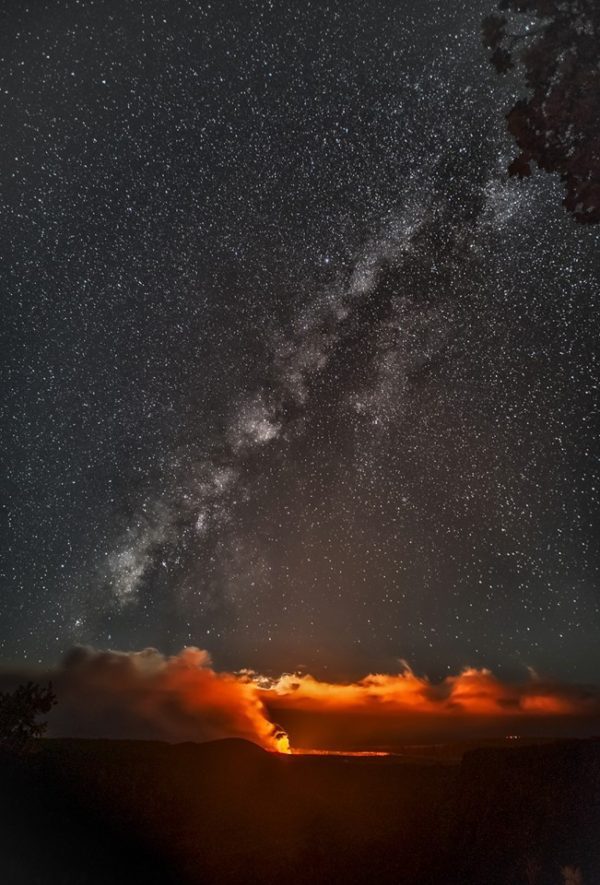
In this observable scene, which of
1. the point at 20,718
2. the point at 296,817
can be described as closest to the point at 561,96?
the point at 20,718

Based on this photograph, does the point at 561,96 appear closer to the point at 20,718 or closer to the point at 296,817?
the point at 20,718

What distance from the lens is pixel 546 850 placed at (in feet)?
91.0

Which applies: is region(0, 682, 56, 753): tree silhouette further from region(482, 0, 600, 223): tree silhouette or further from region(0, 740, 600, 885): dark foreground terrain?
region(482, 0, 600, 223): tree silhouette

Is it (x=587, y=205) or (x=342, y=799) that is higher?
(x=587, y=205)

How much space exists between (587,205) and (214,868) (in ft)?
126

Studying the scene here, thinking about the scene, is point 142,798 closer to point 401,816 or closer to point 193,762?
point 193,762

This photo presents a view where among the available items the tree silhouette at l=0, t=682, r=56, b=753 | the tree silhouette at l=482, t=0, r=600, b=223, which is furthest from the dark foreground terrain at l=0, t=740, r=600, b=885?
the tree silhouette at l=482, t=0, r=600, b=223

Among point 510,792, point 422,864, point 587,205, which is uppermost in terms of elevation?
point 587,205

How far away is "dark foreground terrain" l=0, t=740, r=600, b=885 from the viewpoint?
95.4 ft

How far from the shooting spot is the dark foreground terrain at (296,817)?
29.1 metres

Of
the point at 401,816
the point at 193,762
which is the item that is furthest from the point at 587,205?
the point at 193,762

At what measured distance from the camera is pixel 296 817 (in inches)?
1585

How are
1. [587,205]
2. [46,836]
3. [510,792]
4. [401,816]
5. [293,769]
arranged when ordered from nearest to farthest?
[587,205], [510,792], [46,836], [401,816], [293,769]

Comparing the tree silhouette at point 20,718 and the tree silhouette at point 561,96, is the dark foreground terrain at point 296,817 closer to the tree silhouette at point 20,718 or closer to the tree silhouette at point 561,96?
the tree silhouette at point 20,718
